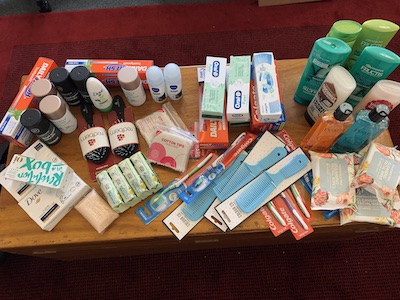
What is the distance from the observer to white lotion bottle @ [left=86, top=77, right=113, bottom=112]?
835 millimetres

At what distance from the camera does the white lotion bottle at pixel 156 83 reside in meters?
0.85

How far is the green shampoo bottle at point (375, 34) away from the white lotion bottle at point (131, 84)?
1.94ft

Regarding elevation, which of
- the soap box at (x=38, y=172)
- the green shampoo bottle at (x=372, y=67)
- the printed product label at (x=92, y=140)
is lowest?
the soap box at (x=38, y=172)

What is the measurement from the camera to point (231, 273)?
3.95 ft

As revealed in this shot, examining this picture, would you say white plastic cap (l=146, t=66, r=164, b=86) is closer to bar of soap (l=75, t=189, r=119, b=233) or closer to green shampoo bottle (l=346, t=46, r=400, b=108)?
bar of soap (l=75, t=189, r=119, b=233)

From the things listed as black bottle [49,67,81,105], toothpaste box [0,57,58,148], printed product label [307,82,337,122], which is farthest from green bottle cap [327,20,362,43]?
toothpaste box [0,57,58,148]

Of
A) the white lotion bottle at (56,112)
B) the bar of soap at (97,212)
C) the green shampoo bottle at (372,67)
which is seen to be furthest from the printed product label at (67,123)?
the green shampoo bottle at (372,67)

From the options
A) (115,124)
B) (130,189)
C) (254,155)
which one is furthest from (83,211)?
(254,155)

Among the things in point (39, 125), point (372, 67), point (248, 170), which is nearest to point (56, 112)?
point (39, 125)

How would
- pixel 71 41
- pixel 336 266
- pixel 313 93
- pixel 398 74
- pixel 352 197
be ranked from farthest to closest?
pixel 71 41, pixel 398 74, pixel 336 266, pixel 313 93, pixel 352 197

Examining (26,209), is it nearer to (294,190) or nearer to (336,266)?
(294,190)

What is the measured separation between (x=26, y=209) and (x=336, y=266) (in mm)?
1106

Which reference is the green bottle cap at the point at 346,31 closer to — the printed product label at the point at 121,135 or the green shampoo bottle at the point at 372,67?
the green shampoo bottle at the point at 372,67

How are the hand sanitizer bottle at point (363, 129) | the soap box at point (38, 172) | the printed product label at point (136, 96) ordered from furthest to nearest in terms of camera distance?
1. the printed product label at point (136, 96)
2. the soap box at point (38, 172)
3. the hand sanitizer bottle at point (363, 129)
